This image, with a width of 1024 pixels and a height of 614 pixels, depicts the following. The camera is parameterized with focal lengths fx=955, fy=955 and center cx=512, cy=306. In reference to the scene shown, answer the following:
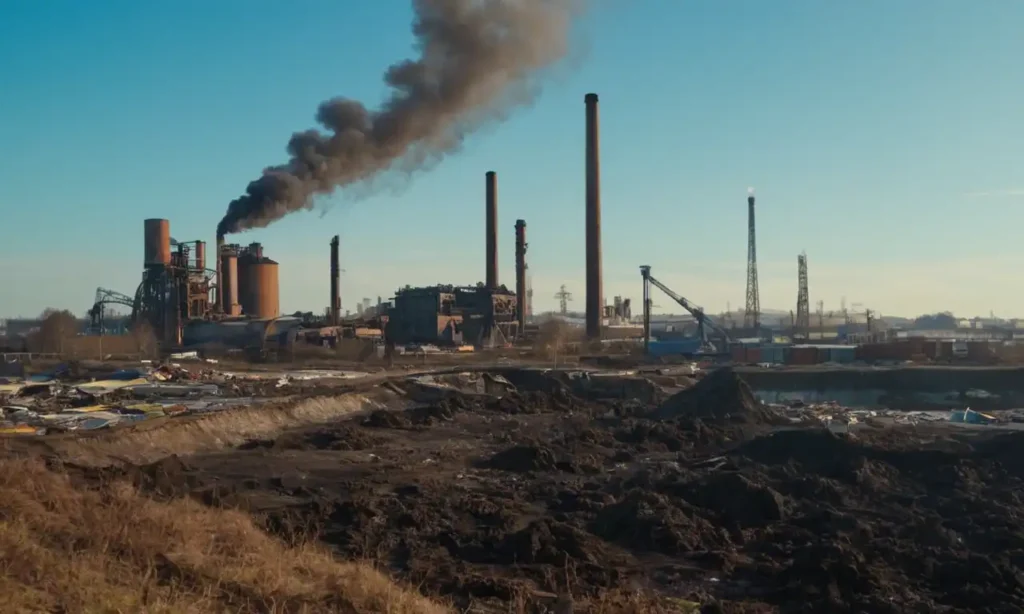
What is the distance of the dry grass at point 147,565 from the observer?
22.6 feet

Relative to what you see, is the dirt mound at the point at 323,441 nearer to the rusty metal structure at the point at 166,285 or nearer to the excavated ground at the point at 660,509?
the excavated ground at the point at 660,509

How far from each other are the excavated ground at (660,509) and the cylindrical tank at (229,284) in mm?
36437

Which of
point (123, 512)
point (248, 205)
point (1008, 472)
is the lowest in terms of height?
point (1008, 472)

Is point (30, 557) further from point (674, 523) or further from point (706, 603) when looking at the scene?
point (674, 523)

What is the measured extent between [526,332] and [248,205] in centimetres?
3091

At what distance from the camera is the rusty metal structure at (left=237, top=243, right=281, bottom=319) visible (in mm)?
64438

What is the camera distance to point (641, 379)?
42.6 m

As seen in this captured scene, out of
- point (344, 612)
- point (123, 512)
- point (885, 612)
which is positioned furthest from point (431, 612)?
point (885, 612)

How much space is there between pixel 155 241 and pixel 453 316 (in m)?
21.6

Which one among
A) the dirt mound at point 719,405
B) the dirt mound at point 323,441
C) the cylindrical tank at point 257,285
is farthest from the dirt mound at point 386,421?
the cylindrical tank at point 257,285

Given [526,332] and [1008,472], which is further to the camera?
[526,332]

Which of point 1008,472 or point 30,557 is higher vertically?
point 30,557

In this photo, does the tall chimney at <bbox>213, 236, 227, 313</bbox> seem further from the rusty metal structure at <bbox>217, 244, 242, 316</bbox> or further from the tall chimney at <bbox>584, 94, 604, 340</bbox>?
the tall chimney at <bbox>584, 94, 604, 340</bbox>

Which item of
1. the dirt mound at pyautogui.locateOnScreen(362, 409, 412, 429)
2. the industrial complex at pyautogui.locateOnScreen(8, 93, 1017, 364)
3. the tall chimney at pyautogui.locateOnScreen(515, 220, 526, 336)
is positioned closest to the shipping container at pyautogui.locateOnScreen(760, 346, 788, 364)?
the industrial complex at pyautogui.locateOnScreen(8, 93, 1017, 364)
